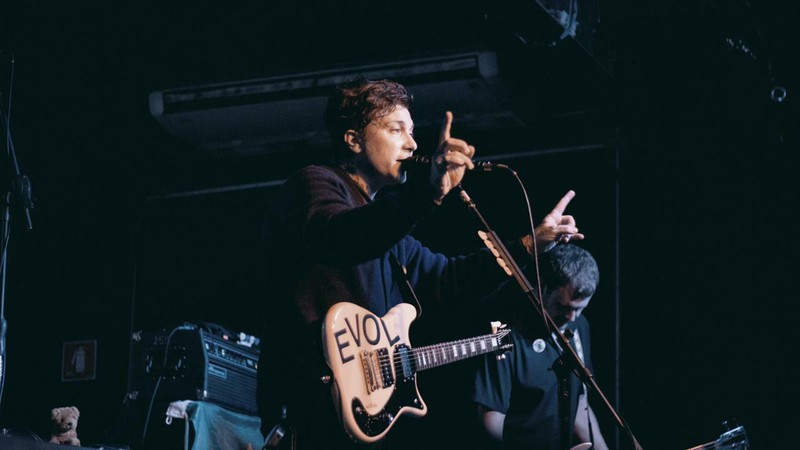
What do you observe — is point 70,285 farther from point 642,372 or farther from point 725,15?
point 725,15

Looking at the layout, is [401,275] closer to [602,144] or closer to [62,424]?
[62,424]

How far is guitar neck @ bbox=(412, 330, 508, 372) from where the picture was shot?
3.36 metres

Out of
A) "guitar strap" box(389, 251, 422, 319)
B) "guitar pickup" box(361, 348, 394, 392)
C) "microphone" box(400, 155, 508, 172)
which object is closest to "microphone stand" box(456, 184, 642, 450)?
"microphone" box(400, 155, 508, 172)

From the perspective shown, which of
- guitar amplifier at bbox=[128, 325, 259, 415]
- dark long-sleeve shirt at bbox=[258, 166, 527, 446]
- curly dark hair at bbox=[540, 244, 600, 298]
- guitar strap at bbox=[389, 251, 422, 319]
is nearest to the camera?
dark long-sleeve shirt at bbox=[258, 166, 527, 446]

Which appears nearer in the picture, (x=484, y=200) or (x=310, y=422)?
(x=310, y=422)

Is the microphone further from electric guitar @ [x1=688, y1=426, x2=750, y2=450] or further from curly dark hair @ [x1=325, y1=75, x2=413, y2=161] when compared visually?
electric guitar @ [x1=688, y1=426, x2=750, y2=450]

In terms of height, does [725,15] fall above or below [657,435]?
above

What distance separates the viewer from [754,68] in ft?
18.8

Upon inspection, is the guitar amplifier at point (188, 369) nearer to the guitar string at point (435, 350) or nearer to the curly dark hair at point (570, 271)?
the curly dark hair at point (570, 271)

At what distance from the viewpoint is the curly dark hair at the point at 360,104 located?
3.54m

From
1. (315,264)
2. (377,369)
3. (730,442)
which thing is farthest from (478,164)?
(730,442)

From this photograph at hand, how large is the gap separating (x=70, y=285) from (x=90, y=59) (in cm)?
165

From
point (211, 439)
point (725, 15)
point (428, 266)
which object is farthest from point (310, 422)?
point (725, 15)

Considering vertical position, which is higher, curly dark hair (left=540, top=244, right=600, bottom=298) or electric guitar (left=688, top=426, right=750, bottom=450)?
curly dark hair (left=540, top=244, right=600, bottom=298)
